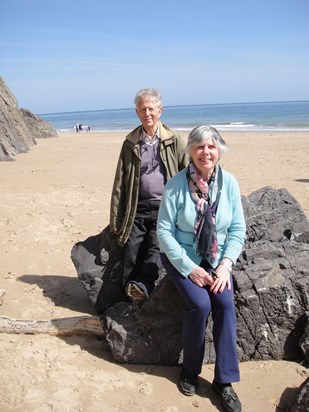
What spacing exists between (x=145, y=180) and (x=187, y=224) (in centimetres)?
103

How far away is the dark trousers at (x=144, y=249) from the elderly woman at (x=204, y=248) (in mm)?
764

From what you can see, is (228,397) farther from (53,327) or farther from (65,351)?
(53,327)

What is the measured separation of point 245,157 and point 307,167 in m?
3.30

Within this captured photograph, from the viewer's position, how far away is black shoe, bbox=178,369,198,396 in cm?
310

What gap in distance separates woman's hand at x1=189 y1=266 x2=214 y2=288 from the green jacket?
1.19 m

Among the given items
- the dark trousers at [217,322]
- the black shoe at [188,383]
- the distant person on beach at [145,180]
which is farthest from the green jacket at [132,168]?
the black shoe at [188,383]

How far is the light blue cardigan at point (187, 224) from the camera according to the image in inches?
120

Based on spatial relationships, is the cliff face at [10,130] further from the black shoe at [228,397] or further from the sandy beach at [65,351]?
the black shoe at [228,397]

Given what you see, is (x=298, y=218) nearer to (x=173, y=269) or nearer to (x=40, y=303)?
(x=173, y=269)

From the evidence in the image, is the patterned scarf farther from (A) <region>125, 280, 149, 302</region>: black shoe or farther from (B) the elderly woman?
(A) <region>125, 280, 149, 302</region>: black shoe

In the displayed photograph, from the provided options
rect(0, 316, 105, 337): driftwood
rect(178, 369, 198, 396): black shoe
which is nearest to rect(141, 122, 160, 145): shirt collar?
rect(0, 316, 105, 337): driftwood

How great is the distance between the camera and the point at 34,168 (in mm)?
14133

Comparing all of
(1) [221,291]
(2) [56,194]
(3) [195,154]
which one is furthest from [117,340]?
(2) [56,194]

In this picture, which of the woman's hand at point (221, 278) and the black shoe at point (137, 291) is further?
the black shoe at point (137, 291)
